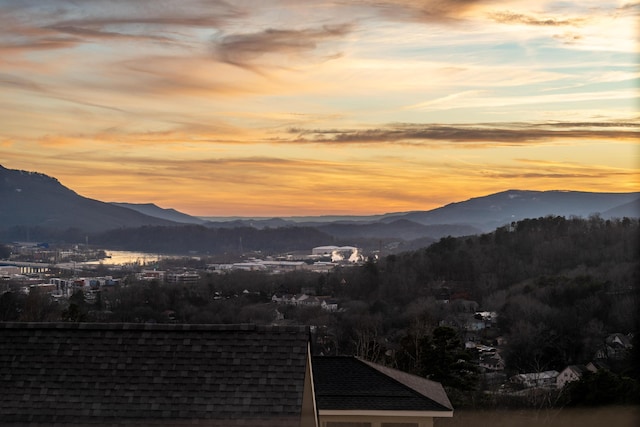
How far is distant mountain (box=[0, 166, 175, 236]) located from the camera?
390 feet

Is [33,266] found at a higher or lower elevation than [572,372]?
higher

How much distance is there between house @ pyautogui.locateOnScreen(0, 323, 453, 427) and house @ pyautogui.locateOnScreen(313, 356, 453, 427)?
3.75m

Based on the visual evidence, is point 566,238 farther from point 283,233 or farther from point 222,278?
point 283,233

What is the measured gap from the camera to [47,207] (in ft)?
433

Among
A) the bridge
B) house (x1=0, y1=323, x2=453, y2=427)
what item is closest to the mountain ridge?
the bridge

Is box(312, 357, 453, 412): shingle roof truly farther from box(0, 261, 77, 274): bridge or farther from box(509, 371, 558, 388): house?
box(0, 261, 77, 274): bridge

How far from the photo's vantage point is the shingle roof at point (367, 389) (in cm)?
1070

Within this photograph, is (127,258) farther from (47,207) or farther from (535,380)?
(535,380)

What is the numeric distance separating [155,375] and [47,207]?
133 meters

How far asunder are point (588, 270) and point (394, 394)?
45934mm

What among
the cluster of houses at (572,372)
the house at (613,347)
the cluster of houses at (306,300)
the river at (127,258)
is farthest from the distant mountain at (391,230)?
the cluster of houses at (572,372)

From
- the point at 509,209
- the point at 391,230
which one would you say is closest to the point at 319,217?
the point at 391,230

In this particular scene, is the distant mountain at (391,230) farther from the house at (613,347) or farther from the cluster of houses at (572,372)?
the cluster of houses at (572,372)

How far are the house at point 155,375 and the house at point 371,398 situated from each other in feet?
12.3
